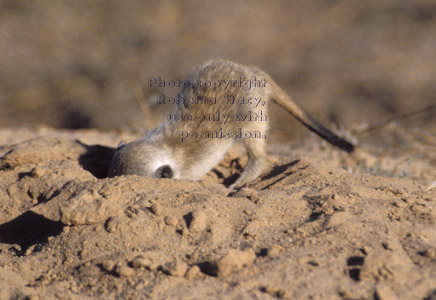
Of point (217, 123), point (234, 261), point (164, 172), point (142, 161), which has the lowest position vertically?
point (234, 261)

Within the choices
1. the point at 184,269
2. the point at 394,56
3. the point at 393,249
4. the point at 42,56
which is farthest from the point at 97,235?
the point at 42,56

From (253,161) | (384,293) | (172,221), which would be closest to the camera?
(384,293)

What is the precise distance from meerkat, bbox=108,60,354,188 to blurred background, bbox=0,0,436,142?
3948 mm

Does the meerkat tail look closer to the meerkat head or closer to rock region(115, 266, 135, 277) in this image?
the meerkat head

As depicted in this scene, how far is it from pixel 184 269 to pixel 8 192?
6.90 ft

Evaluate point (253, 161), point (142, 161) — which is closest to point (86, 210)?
point (142, 161)

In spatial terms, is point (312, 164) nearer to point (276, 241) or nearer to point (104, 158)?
point (276, 241)

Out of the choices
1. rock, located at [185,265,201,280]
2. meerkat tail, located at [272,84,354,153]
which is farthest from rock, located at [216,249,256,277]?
meerkat tail, located at [272,84,354,153]

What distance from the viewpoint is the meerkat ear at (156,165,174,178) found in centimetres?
436

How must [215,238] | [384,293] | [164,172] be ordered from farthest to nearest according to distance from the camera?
[164,172] < [215,238] < [384,293]

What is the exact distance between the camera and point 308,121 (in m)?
5.07

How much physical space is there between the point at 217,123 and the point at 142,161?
1012 mm

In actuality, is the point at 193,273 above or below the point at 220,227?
below

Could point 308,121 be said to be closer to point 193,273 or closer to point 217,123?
point 217,123
